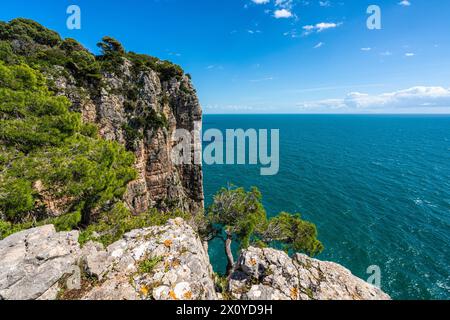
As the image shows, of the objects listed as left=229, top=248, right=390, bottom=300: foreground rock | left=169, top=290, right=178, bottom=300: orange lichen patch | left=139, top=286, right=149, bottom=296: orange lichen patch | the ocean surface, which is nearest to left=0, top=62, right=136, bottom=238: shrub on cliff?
left=139, top=286, right=149, bottom=296: orange lichen patch

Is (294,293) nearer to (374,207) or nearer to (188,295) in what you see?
(188,295)

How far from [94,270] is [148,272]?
1.79m

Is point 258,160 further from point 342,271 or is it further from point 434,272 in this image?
point 342,271

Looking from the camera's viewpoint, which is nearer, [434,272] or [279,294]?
[279,294]

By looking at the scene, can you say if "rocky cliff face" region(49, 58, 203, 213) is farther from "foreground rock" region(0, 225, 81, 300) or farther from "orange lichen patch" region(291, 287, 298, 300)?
"orange lichen patch" region(291, 287, 298, 300)

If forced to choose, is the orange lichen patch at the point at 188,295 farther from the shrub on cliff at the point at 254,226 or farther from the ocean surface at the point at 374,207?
the ocean surface at the point at 374,207

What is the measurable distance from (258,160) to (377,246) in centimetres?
4587

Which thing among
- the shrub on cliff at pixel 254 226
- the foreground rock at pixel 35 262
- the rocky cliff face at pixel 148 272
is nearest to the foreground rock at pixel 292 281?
the rocky cliff face at pixel 148 272

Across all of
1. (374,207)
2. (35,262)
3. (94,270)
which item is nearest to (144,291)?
(94,270)

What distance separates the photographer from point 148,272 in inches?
276

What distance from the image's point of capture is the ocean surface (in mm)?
24869

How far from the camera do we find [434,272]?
78.4 ft

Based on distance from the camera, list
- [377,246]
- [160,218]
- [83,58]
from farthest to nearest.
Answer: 1. [377,246]
2. [83,58]
3. [160,218]
